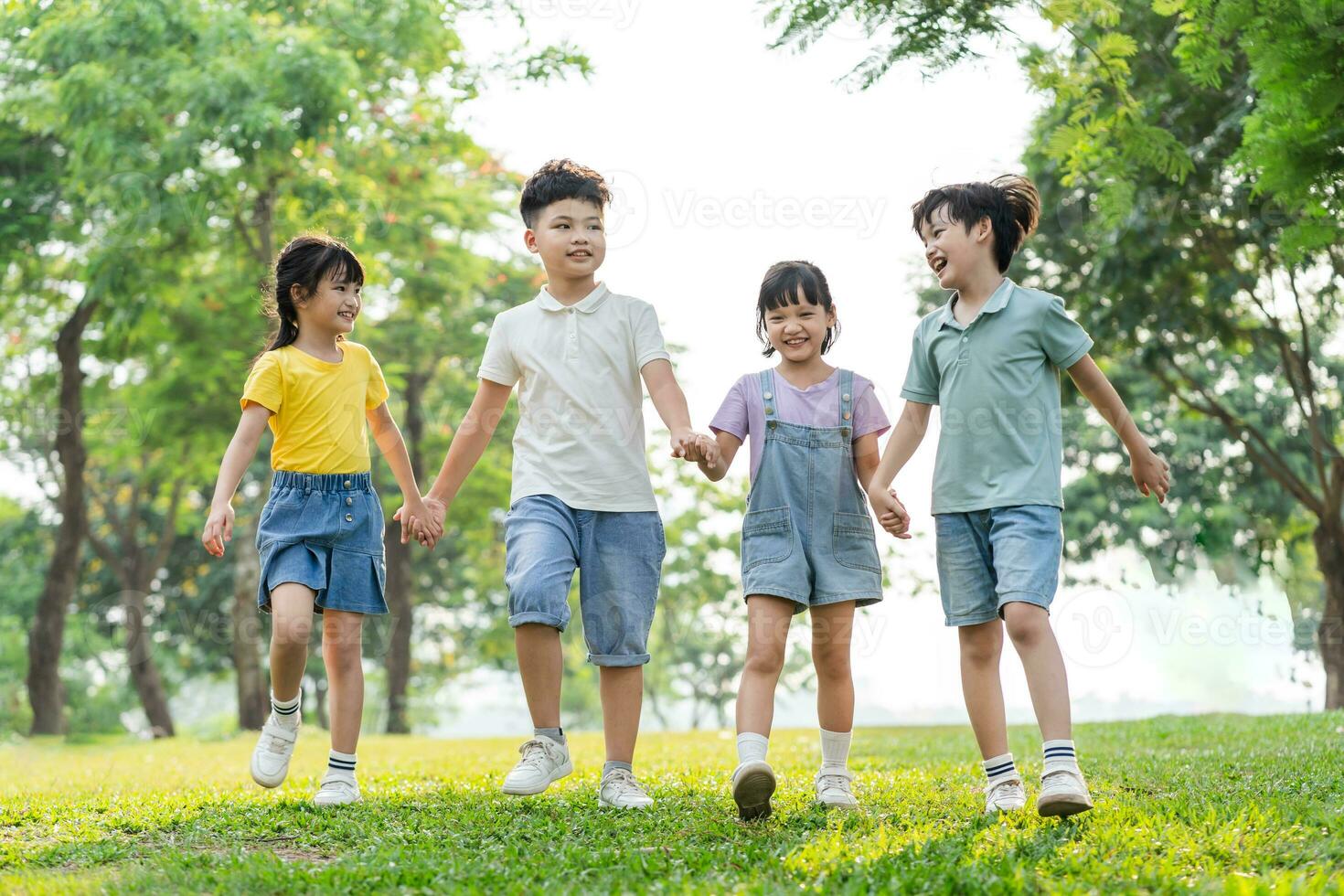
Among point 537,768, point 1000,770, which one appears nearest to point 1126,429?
point 1000,770

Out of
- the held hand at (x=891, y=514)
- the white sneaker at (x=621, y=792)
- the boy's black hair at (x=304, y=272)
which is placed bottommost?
the white sneaker at (x=621, y=792)

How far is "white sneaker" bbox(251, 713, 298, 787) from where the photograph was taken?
4.92m

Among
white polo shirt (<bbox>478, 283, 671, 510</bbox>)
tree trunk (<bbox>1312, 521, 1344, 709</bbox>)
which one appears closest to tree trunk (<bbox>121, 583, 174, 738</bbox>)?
tree trunk (<bbox>1312, 521, 1344, 709</bbox>)

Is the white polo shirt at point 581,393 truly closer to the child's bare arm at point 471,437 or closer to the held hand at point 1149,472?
the child's bare arm at point 471,437

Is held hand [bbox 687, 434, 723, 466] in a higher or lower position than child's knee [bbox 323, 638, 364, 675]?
higher

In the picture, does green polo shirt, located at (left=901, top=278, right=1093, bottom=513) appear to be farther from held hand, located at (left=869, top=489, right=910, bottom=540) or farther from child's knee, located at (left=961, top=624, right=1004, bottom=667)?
child's knee, located at (left=961, top=624, right=1004, bottom=667)

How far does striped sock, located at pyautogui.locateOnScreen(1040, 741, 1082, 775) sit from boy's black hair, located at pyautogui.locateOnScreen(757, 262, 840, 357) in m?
1.80

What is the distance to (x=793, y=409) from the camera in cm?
478

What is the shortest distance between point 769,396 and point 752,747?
1355 millimetres

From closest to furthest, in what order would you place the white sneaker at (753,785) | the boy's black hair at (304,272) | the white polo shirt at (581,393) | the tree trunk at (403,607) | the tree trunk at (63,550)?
the white sneaker at (753,785) < the white polo shirt at (581,393) < the boy's black hair at (304,272) < the tree trunk at (63,550) < the tree trunk at (403,607)

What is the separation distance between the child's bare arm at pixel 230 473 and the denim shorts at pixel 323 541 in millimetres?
146

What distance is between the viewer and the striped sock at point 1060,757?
153 inches

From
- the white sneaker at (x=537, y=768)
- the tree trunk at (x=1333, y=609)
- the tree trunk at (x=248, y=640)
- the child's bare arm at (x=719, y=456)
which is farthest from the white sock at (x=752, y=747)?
the tree trunk at (x=248, y=640)

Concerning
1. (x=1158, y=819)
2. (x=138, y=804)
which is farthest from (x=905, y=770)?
(x=138, y=804)
